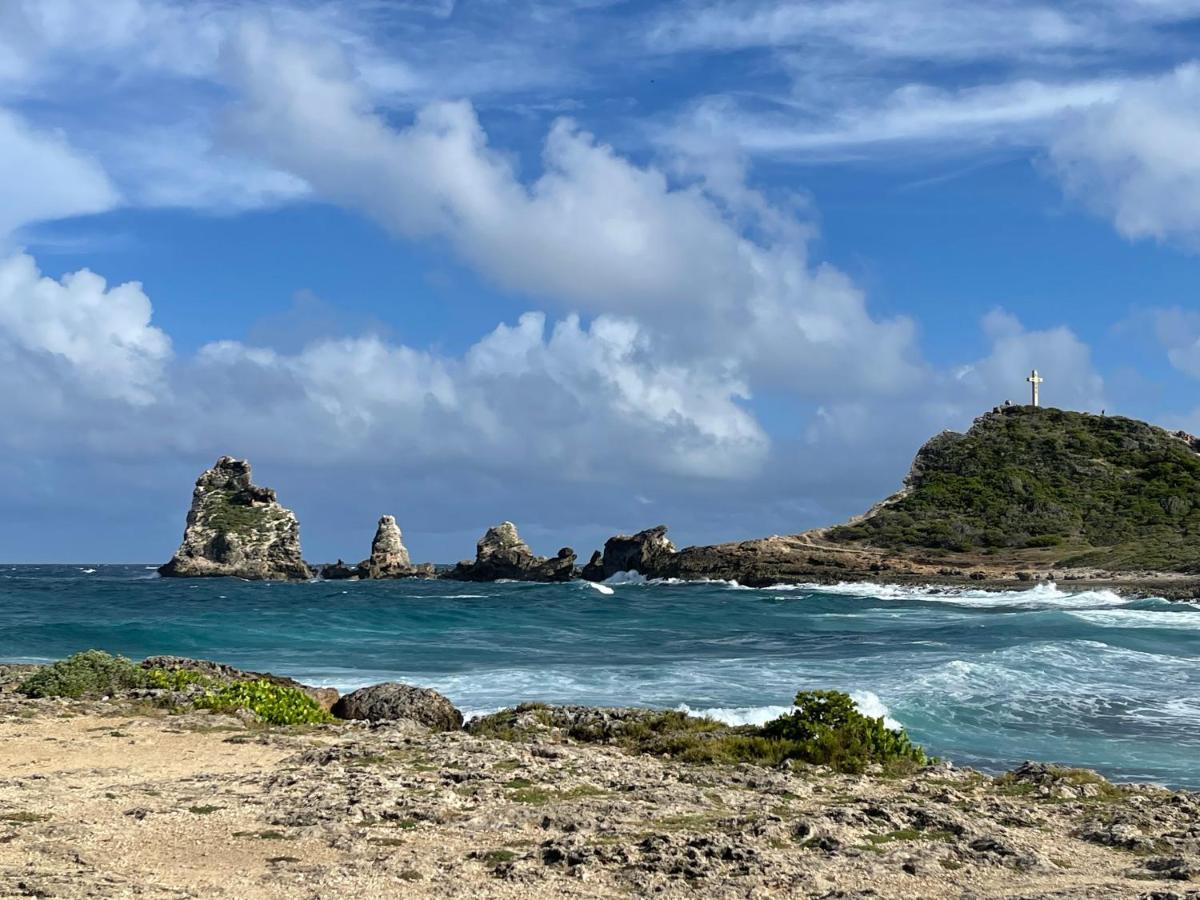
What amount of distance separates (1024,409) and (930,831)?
120 m

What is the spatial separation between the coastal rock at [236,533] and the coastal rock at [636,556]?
31589 millimetres

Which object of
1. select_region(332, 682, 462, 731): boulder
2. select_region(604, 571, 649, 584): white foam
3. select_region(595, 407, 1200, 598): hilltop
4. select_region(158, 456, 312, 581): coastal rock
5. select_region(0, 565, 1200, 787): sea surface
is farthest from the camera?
select_region(158, 456, 312, 581): coastal rock

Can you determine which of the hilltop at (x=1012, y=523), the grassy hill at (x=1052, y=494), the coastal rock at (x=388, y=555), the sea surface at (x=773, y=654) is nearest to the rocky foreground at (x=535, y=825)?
the sea surface at (x=773, y=654)

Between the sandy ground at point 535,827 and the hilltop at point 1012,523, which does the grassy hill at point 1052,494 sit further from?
the sandy ground at point 535,827

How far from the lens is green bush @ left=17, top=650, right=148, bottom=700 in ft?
56.9

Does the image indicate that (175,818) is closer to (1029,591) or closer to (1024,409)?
(1029,591)

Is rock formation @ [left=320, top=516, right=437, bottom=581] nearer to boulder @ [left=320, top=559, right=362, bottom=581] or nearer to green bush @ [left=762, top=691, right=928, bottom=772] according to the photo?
boulder @ [left=320, top=559, right=362, bottom=581]

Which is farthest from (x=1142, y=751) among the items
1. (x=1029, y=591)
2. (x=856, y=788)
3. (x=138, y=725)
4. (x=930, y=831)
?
(x=1029, y=591)

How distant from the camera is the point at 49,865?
8.06 metres

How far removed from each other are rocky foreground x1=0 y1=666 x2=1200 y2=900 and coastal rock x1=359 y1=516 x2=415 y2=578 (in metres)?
115

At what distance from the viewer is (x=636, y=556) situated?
108 meters

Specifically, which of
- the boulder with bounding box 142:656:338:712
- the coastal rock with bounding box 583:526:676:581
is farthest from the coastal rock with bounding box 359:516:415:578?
the boulder with bounding box 142:656:338:712

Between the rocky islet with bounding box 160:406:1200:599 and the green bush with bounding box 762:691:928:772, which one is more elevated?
the rocky islet with bounding box 160:406:1200:599

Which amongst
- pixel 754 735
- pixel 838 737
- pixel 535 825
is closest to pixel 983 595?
pixel 754 735
